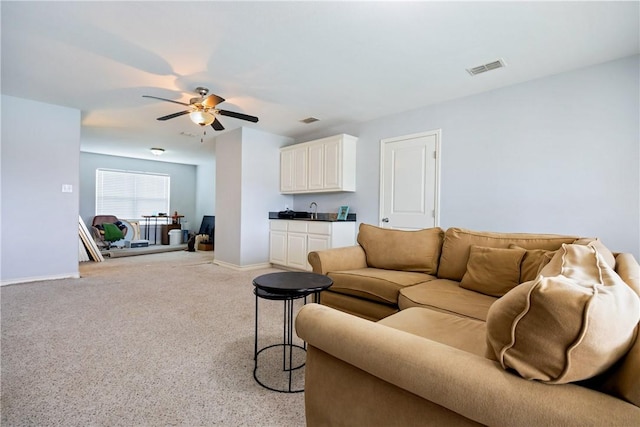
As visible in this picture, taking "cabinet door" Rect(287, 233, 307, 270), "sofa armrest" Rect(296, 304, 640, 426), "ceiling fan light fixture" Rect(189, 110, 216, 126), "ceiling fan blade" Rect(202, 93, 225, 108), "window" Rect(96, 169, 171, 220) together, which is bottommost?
"cabinet door" Rect(287, 233, 307, 270)

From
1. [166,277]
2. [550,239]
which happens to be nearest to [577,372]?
[550,239]

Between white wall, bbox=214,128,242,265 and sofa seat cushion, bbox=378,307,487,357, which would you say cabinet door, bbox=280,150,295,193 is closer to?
white wall, bbox=214,128,242,265

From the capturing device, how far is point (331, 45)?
261 cm

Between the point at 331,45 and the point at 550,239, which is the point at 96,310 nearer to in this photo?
the point at 331,45

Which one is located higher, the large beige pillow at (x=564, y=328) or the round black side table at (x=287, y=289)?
the large beige pillow at (x=564, y=328)

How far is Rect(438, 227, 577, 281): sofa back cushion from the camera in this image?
2283mm

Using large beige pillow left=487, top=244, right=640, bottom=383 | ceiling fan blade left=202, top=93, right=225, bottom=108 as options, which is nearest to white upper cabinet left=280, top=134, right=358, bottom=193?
ceiling fan blade left=202, top=93, right=225, bottom=108

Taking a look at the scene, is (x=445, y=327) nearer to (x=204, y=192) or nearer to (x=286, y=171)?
(x=286, y=171)

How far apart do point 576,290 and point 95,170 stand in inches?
383

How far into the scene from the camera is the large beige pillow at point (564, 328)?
2.09 ft

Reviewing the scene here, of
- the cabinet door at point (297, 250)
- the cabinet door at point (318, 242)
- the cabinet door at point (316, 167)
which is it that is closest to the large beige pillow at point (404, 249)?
the cabinet door at point (318, 242)

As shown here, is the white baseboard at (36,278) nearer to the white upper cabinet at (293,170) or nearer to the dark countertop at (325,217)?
the dark countertop at (325,217)

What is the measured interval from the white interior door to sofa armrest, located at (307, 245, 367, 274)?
1416 mm

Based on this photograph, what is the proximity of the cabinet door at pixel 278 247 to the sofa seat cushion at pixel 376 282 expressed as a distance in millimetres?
2597
